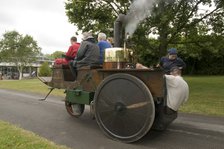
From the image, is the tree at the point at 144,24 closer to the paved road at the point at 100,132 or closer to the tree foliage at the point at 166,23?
the tree foliage at the point at 166,23

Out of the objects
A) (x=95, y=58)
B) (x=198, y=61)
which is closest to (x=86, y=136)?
(x=95, y=58)

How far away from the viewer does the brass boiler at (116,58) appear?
225 inches

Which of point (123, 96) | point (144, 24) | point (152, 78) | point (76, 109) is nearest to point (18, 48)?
point (144, 24)

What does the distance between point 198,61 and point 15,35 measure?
92.0 ft

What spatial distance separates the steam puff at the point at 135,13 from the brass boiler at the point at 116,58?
219 cm

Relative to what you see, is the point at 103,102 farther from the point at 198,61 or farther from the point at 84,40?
the point at 198,61

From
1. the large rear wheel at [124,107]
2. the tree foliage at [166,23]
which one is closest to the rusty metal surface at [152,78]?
the large rear wheel at [124,107]

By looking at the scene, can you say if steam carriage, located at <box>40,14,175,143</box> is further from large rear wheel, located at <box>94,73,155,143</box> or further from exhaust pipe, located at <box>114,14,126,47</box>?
exhaust pipe, located at <box>114,14,126,47</box>

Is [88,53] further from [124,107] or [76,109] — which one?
[124,107]

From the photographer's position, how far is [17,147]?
4.61 meters

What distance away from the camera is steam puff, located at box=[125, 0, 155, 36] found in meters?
7.99

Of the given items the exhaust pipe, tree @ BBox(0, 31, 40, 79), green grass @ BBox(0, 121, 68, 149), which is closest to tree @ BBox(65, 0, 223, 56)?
the exhaust pipe

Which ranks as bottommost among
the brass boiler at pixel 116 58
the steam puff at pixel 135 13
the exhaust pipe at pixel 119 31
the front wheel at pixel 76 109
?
the front wheel at pixel 76 109

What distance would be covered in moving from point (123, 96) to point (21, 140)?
1975 millimetres
